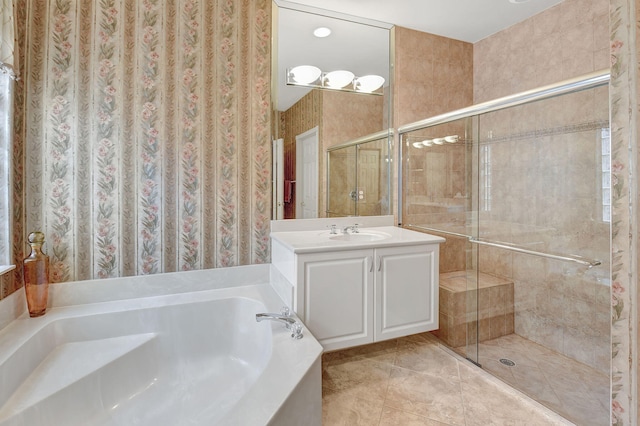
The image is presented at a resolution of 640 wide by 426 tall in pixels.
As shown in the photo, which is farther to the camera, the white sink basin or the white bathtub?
the white sink basin

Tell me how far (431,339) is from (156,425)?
76.6 inches

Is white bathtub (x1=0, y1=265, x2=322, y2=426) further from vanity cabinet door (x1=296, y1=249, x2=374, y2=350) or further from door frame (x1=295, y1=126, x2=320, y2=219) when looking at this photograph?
door frame (x1=295, y1=126, x2=320, y2=219)

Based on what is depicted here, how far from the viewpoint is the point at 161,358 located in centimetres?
180

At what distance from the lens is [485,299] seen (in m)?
2.46

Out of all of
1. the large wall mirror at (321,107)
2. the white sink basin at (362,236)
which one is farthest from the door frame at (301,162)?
the white sink basin at (362,236)

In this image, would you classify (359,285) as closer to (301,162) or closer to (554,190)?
(301,162)

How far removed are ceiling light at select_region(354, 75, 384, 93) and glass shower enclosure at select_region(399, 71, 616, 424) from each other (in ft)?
1.43

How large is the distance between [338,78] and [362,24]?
51 cm

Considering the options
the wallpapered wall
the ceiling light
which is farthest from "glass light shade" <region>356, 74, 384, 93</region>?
the wallpapered wall

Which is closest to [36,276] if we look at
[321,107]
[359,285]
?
[359,285]

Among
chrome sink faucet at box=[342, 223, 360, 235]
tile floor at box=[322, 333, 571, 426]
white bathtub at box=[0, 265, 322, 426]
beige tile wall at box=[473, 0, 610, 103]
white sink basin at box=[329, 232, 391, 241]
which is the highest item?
beige tile wall at box=[473, 0, 610, 103]

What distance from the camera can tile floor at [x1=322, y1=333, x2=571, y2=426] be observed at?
1.69m

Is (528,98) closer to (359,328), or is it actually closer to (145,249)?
(359,328)

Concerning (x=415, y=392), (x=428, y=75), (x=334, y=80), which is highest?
(x=428, y=75)
